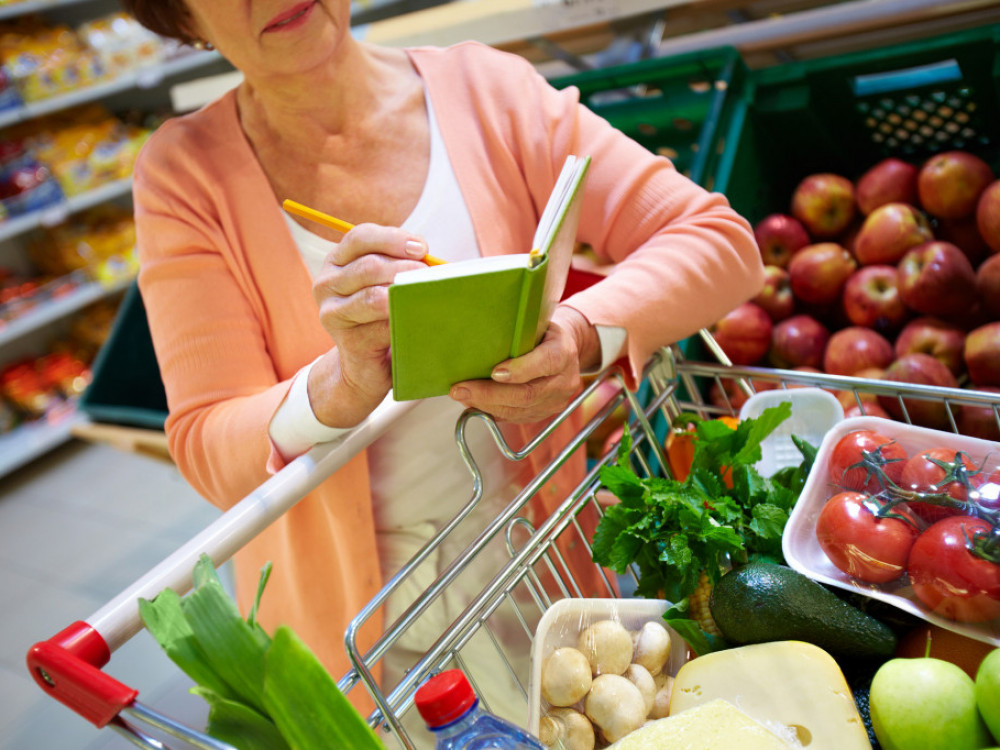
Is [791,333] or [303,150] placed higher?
[303,150]

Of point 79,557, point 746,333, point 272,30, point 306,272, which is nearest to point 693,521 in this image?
point 306,272

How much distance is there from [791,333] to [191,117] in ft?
3.60

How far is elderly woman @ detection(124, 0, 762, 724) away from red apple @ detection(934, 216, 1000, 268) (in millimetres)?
635

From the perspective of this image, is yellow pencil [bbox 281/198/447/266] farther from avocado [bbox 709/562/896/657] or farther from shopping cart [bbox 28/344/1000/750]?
avocado [bbox 709/562/896/657]

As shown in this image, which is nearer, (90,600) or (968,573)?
(968,573)

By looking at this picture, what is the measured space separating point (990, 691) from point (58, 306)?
4.53 meters

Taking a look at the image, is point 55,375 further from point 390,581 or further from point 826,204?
point 390,581

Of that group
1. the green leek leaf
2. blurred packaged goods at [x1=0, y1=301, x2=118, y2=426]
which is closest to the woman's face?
the green leek leaf

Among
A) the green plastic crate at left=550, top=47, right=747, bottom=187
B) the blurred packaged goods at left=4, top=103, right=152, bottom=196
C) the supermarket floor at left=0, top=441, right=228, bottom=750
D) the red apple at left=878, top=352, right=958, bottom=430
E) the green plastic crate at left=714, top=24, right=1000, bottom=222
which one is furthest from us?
the blurred packaged goods at left=4, top=103, right=152, bottom=196

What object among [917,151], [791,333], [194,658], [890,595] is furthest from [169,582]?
[917,151]

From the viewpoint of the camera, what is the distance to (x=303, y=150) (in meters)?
1.09

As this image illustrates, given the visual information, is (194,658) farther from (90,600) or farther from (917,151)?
(90,600)

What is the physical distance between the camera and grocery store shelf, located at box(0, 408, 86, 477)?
3926mm

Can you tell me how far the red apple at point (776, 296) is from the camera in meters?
1.60
